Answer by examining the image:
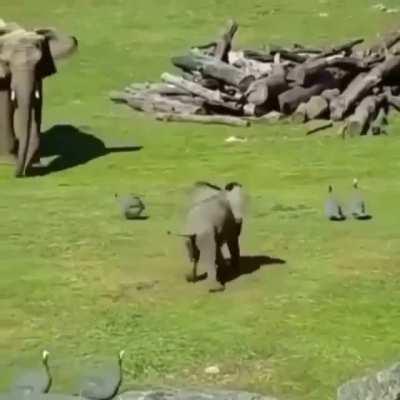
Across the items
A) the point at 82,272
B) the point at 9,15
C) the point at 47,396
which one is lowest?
the point at 9,15

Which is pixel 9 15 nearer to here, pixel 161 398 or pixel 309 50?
pixel 309 50

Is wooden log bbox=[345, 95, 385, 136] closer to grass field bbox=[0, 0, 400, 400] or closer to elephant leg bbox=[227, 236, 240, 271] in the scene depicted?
grass field bbox=[0, 0, 400, 400]

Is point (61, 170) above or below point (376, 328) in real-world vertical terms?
below

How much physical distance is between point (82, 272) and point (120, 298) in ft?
3.10

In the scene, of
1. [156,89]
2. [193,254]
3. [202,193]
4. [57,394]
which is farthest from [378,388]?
[156,89]

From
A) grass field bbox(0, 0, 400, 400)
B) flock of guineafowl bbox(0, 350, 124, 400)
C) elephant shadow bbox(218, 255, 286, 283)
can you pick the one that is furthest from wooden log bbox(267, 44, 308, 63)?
flock of guineafowl bbox(0, 350, 124, 400)

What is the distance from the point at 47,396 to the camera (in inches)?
352

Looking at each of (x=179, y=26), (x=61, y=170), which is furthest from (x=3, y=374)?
(x=179, y=26)

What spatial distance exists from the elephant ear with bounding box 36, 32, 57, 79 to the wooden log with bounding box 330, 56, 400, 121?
428cm

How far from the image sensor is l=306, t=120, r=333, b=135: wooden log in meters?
22.9

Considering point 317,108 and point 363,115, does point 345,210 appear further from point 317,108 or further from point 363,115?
point 317,108

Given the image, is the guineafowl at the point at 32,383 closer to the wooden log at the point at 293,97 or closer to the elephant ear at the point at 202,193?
the elephant ear at the point at 202,193

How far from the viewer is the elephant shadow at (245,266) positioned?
14.0 metres

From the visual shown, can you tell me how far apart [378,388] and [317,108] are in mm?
15225
